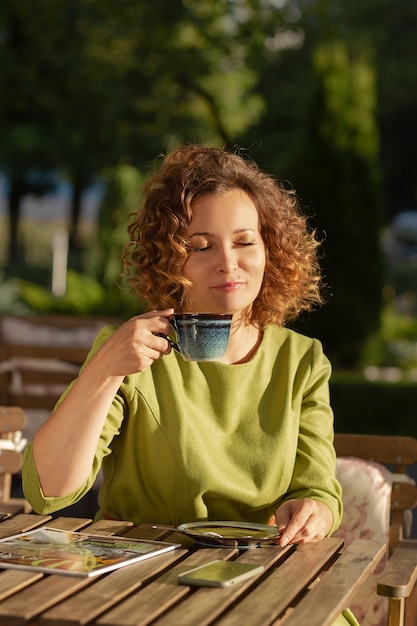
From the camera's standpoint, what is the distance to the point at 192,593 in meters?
1.93

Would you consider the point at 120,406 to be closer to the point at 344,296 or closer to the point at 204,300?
the point at 204,300

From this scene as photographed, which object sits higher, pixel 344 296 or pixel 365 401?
pixel 344 296

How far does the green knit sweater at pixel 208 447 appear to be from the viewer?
251 centimetres

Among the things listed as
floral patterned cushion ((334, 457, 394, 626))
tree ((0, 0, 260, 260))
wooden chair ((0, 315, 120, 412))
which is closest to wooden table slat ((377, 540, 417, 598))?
floral patterned cushion ((334, 457, 394, 626))

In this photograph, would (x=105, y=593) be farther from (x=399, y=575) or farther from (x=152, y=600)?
(x=399, y=575)

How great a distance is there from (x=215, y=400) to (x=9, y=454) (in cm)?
100

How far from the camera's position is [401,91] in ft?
102

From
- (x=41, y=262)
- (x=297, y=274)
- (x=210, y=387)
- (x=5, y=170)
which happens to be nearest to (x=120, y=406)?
(x=210, y=387)

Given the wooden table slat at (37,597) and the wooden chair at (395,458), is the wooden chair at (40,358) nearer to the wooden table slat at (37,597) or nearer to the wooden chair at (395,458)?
the wooden chair at (395,458)

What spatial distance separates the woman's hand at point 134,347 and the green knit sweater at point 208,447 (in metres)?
0.25

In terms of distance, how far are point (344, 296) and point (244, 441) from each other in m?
7.56

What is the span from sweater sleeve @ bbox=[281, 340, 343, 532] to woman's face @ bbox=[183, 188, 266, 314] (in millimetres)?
273

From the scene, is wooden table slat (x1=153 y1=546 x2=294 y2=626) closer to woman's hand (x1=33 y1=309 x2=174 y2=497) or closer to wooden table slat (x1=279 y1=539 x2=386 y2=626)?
wooden table slat (x1=279 y1=539 x2=386 y2=626)

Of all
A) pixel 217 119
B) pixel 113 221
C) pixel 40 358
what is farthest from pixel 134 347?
pixel 113 221
